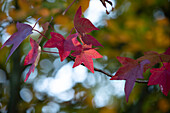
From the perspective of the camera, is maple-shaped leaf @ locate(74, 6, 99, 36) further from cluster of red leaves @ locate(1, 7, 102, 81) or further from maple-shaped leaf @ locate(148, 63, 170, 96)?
maple-shaped leaf @ locate(148, 63, 170, 96)

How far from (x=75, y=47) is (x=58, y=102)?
194 cm

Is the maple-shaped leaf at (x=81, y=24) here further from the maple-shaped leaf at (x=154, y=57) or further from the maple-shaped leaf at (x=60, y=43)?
the maple-shaped leaf at (x=154, y=57)

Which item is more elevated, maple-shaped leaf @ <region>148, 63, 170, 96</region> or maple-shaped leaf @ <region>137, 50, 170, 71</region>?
maple-shaped leaf @ <region>137, 50, 170, 71</region>

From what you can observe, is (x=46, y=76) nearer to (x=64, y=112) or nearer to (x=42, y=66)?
(x=42, y=66)

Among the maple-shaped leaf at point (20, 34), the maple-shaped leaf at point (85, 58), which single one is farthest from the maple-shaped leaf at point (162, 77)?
the maple-shaped leaf at point (20, 34)

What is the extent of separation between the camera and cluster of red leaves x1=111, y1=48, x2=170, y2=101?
20.9 inches

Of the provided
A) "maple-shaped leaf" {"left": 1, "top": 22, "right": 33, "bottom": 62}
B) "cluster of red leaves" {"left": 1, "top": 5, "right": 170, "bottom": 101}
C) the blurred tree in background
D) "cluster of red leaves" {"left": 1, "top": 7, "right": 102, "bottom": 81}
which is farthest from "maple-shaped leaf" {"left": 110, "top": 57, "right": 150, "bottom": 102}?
the blurred tree in background

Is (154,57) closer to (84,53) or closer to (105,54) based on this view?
(84,53)

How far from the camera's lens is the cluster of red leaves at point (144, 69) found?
0.53 m

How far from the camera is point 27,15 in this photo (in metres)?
1.53

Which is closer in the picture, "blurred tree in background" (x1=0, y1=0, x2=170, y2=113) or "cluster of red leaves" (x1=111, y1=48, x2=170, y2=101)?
"cluster of red leaves" (x1=111, y1=48, x2=170, y2=101)

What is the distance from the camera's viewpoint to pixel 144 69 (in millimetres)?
598

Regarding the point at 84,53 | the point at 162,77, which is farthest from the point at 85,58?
the point at 162,77

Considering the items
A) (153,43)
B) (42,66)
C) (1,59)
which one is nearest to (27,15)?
(1,59)
